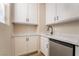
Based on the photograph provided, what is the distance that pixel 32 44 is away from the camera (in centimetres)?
237

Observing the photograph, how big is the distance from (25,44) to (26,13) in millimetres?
724

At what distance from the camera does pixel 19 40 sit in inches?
87.9

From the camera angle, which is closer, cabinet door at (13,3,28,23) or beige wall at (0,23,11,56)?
beige wall at (0,23,11,56)

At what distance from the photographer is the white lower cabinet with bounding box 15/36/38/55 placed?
7.32 ft

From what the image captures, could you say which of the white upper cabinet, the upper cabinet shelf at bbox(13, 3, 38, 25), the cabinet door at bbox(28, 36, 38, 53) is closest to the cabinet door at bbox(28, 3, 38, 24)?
the upper cabinet shelf at bbox(13, 3, 38, 25)

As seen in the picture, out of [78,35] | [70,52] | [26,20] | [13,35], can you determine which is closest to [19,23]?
[26,20]

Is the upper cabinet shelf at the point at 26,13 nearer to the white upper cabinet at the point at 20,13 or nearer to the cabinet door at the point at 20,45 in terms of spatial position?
the white upper cabinet at the point at 20,13

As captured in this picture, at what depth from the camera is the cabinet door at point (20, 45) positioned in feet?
7.28

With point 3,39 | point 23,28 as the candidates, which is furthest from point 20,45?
point 3,39

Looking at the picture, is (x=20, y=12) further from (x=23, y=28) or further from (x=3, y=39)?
(x=3, y=39)

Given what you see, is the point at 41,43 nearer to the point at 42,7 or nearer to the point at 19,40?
the point at 19,40

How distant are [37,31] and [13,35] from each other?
53 cm

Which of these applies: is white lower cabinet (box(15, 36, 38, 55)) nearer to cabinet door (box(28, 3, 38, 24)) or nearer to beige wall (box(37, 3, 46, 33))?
beige wall (box(37, 3, 46, 33))

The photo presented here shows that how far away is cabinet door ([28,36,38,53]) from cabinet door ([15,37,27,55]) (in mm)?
108
